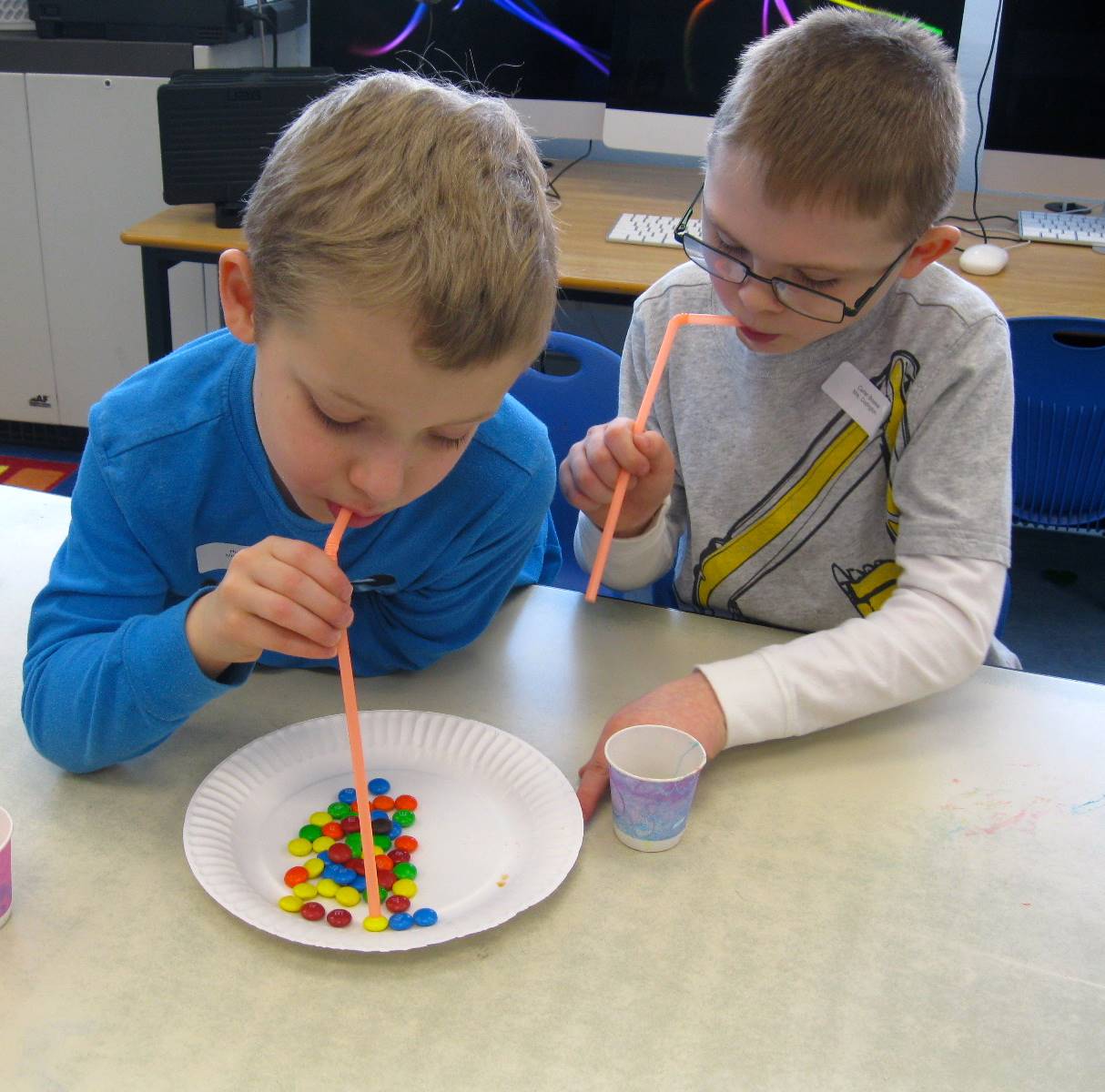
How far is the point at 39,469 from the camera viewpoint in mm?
3027

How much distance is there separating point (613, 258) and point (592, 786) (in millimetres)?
1501

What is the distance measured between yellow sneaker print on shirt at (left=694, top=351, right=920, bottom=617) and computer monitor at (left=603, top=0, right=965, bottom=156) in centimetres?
141

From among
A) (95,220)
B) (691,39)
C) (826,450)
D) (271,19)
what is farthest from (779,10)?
A: (95,220)

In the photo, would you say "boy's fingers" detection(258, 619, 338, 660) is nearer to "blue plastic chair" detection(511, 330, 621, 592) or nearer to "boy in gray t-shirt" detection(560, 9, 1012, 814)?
"boy in gray t-shirt" detection(560, 9, 1012, 814)

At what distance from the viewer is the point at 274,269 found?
79 centimetres

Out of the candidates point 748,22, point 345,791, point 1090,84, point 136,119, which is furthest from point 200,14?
point 345,791

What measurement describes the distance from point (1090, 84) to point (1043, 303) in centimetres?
59

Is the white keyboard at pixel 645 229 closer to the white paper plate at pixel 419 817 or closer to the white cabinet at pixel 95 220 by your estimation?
the white cabinet at pixel 95 220

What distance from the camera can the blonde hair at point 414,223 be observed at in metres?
0.75

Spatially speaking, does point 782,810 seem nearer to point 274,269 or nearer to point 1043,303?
point 274,269

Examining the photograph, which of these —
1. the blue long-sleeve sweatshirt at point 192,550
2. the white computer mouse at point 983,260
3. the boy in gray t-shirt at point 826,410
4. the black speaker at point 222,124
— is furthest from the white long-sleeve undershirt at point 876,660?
the black speaker at point 222,124

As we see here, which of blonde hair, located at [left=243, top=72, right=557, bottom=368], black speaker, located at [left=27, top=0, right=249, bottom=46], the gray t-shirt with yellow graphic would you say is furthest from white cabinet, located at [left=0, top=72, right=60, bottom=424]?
blonde hair, located at [left=243, top=72, right=557, bottom=368]

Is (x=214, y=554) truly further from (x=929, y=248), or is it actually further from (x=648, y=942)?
(x=929, y=248)

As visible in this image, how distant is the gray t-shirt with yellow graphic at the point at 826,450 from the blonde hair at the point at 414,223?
47 centimetres
